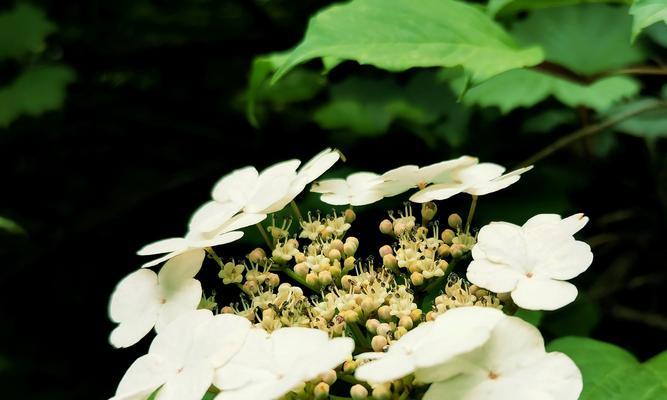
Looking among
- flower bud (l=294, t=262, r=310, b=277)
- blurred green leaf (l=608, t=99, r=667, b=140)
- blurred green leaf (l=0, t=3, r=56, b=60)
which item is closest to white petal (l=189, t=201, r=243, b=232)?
flower bud (l=294, t=262, r=310, b=277)

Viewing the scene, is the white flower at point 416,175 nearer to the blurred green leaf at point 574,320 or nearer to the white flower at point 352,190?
the white flower at point 352,190

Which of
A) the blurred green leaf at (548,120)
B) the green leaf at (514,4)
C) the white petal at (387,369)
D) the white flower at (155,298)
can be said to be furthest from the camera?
the blurred green leaf at (548,120)

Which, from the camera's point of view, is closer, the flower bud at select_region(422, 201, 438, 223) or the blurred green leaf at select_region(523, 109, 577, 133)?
the flower bud at select_region(422, 201, 438, 223)

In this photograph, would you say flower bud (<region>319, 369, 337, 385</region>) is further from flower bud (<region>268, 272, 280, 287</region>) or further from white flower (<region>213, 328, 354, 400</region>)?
flower bud (<region>268, 272, 280, 287</region>)

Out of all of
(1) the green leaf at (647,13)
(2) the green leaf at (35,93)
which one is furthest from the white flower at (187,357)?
(2) the green leaf at (35,93)

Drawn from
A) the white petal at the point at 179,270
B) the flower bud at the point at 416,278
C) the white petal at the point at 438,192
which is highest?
the white petal at the point at 179,270

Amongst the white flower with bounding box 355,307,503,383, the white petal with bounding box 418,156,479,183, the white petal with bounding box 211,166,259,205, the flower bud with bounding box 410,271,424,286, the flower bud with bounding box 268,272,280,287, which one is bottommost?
the flower bud with bounding box 410,271,424,286

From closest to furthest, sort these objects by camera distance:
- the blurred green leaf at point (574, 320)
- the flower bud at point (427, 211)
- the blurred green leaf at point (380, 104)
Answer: the flower bud at point (427, 211), the blurred green leaf at point (574, 320), the blurred green leaf at point (380, 104)
